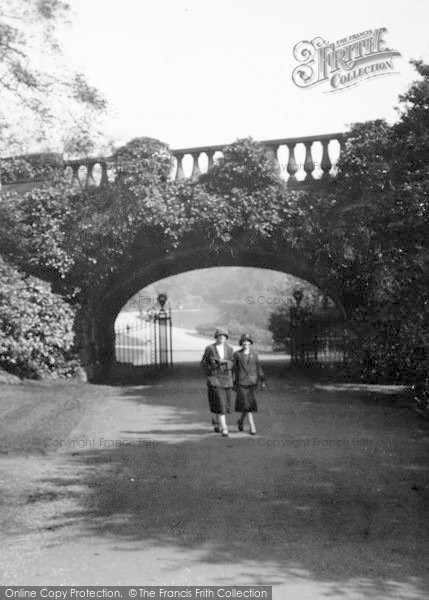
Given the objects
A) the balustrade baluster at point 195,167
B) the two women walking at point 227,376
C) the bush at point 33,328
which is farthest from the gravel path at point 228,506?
the balustrade baluster at point 195,167

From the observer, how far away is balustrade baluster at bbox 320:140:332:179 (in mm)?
15266

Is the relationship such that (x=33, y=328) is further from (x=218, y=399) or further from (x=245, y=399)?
(x=245, y=399)

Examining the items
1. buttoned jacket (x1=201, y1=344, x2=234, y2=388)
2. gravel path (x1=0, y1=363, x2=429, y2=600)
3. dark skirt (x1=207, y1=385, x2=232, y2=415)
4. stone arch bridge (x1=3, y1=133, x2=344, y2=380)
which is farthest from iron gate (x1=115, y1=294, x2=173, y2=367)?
gravel path (x1=0, y1=363, x2=429, y2=600)

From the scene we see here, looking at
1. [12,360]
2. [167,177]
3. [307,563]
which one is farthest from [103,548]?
[167,177]

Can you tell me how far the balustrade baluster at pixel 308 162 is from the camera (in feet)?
49.9

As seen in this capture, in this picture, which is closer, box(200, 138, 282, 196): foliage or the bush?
the bush

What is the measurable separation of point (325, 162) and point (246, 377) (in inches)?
274

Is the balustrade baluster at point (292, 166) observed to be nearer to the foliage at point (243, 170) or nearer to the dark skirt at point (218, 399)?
the foliage at point (243, 170)

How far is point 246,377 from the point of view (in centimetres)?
1019

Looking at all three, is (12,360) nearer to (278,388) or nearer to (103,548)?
(278,388)

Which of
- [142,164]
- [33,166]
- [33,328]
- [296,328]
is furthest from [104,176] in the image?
[296,328]

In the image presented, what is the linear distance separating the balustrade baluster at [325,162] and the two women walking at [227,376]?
6459mm

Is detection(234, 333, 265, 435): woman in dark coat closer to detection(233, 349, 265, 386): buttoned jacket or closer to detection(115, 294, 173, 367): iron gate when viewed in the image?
detection(233, 349, 265, 386): buttoned jacket

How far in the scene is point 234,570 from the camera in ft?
15.9
